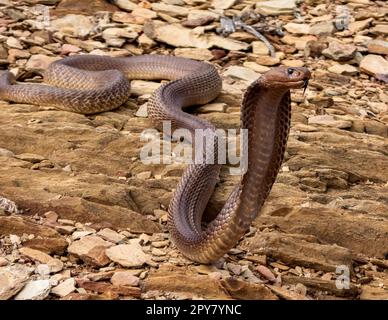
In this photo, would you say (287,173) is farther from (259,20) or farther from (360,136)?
(259,20)

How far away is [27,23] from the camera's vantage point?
8.95 metres

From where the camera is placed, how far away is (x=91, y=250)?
4152 millimetres

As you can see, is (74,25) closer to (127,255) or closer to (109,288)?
(127,255)

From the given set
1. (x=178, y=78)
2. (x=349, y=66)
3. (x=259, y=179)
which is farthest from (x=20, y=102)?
(x=349, y=66)

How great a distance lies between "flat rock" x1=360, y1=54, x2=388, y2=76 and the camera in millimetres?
8789

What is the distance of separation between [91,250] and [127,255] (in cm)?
22

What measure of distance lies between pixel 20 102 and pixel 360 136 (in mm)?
3342

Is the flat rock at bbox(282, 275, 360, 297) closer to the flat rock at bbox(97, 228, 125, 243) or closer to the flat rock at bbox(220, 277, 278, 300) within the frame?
the flat rock at bbox(220, 277, 278, 300)

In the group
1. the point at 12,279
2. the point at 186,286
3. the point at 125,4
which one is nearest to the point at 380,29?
the point at 125,4

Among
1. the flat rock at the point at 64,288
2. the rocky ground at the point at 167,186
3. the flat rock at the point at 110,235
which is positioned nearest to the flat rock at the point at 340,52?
the rocky ground at the point at 167,186

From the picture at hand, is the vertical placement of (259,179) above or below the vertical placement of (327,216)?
above

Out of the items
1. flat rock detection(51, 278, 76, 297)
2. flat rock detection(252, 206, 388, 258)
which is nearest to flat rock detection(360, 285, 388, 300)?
flat rock detection(252, 206, 388, 258)

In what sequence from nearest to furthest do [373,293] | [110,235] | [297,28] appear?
[373,293] → [110,235] → [297,28]

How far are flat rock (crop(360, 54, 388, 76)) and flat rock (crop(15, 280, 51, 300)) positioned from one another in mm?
6169
